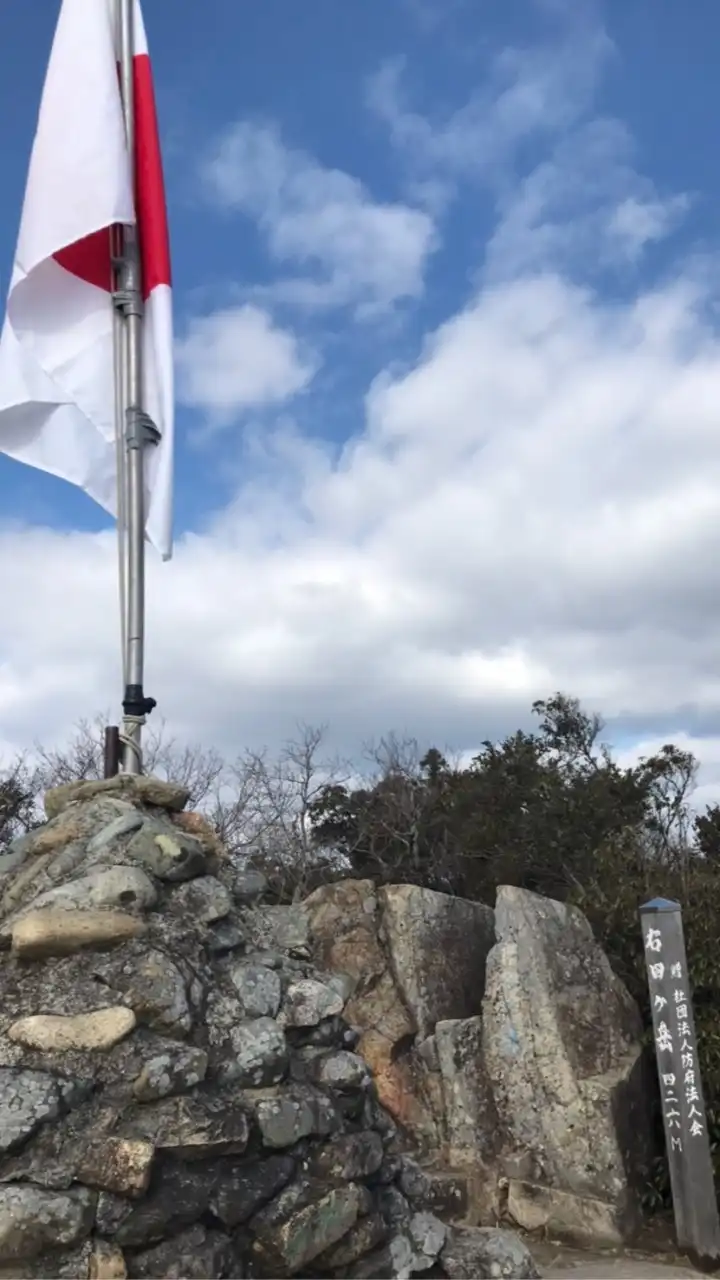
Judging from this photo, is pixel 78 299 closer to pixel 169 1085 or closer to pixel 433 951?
pixel 169 1085

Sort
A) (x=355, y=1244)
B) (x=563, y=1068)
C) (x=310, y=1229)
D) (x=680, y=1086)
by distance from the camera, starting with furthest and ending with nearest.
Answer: (x=563, y=1068), (x=680, y=1086), (x=355, y=1244), (x=310, y=1229)

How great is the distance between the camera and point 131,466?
4.77m

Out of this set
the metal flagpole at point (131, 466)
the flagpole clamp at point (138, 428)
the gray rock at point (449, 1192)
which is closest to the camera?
the metal flagpole at point (131, 466)

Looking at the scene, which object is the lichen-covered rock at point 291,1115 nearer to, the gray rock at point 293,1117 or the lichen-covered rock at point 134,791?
the gray rock at point 293,1117

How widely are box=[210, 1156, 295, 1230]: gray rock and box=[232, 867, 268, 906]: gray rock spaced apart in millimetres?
1146

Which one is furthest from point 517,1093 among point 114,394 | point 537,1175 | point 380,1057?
point 114,394

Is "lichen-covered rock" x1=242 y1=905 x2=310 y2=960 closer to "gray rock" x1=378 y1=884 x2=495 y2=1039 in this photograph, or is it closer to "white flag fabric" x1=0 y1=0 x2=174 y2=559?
"white flag fabric" x1=0 y1=0 x2=174 y2=559

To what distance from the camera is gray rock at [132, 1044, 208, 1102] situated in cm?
307

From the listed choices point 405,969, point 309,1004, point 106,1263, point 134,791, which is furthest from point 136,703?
point 405,969

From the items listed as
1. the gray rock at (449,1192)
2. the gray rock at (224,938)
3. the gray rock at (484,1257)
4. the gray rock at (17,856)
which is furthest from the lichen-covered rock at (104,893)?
the gray rock at (449,1192)

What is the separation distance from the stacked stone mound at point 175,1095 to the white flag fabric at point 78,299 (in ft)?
6.32

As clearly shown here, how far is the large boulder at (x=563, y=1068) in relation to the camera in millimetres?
6629

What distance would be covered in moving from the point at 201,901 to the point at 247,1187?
40.6 inches

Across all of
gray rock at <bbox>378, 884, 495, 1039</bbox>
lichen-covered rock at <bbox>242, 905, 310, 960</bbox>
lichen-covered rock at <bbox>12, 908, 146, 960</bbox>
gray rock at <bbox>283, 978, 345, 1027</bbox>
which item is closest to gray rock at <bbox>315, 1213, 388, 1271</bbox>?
gray rock at <bbox>283, 978, 345, 1027</bbox>
